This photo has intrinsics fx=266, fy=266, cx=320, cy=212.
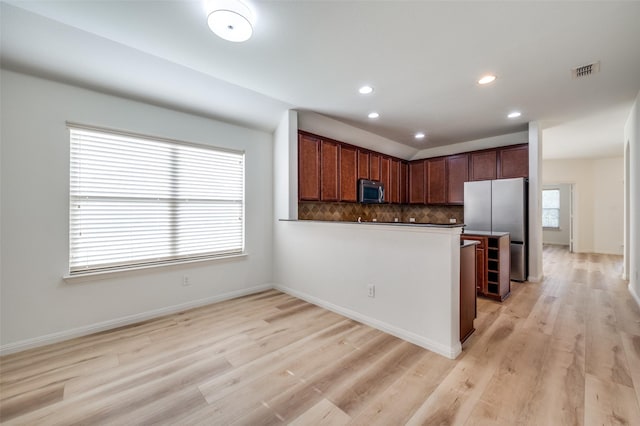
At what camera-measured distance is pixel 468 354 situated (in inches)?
87.5

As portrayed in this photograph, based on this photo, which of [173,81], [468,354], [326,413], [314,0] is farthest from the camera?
[173,81]

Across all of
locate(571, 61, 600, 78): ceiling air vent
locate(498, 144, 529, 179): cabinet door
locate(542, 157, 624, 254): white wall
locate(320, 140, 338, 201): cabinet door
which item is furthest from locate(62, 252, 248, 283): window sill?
locate(542, 157, 624, 254): white wall

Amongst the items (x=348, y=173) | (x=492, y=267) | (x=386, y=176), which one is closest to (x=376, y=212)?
(x=386, y=176)

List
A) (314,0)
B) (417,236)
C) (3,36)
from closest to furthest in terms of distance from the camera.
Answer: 1. (314,0)
2. (3,36)
3. (417,236)

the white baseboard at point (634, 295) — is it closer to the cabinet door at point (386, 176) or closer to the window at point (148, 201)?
the cabinet door at point (386, 176)

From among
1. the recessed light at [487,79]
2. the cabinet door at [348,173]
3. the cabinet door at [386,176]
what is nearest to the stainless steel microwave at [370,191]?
the cabinet door at [348,173]

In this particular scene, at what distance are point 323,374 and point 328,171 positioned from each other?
3.06 metres

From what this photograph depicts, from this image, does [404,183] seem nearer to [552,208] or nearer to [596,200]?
[596,200]

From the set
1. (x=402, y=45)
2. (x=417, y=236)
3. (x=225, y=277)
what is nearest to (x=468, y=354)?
(x=417, y=236)

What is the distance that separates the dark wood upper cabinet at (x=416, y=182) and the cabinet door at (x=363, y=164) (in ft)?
5.06

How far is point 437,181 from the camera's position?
5688mm

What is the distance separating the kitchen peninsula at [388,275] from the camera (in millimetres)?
2213

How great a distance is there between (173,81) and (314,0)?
1.76 meters

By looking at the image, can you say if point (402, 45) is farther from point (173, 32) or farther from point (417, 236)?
point (173, 32)
